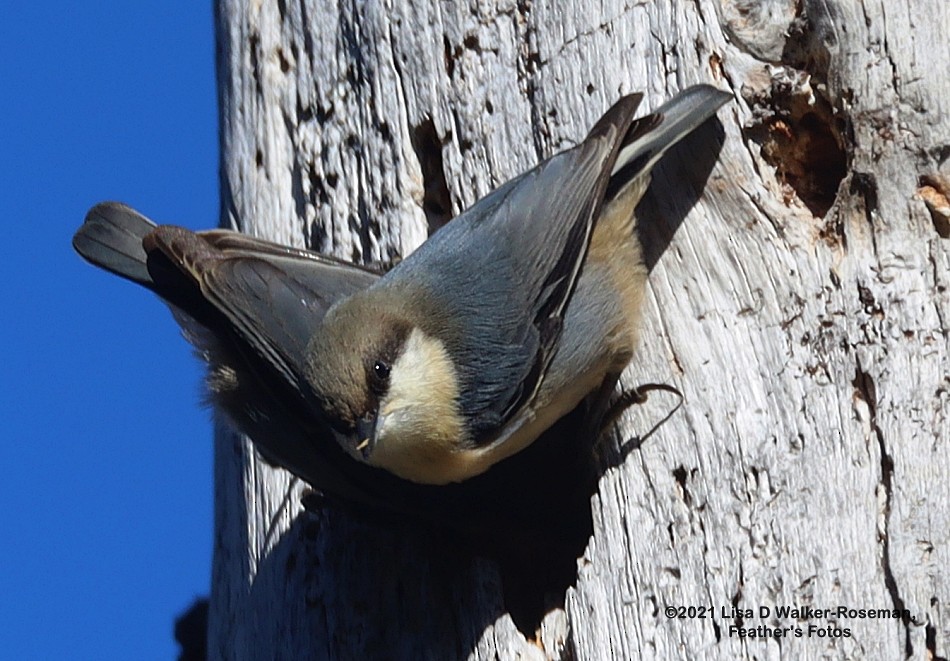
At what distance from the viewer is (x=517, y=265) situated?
2672 millimetres

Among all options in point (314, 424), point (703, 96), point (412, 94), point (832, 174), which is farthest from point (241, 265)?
point (832, 174)

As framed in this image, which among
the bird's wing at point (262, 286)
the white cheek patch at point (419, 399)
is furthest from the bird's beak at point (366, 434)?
the bird's wing at point (262, 286)

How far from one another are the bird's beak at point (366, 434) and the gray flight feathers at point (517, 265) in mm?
221

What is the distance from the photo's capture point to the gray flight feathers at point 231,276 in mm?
2615

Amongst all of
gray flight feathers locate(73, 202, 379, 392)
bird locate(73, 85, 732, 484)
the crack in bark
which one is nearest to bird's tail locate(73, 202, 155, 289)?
gray flight feathers locate(73, 202, 379, 392)

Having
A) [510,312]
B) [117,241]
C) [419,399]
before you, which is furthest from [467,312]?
[117,241]

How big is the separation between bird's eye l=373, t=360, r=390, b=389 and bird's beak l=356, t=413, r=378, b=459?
70mm

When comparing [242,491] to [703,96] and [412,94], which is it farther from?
[703,96]

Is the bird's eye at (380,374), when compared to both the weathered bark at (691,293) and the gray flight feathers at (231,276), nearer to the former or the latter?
the gray flight feathers at (231,276)

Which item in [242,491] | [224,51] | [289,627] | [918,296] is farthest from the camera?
[224,51]

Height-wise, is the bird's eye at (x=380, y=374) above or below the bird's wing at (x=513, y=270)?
below

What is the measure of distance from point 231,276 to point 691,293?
93cm

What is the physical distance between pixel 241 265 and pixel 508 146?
0.63 m

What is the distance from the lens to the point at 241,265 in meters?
2.64
